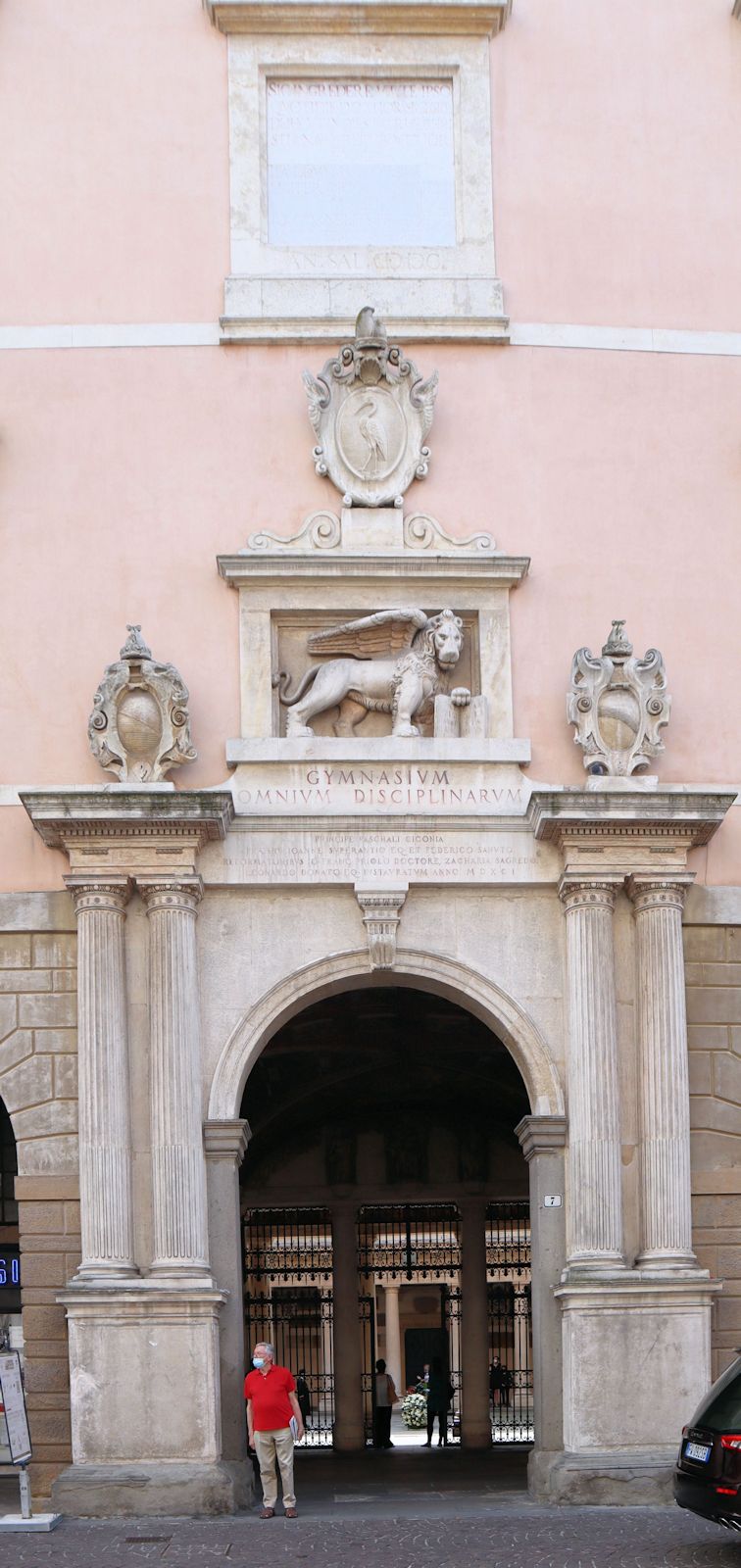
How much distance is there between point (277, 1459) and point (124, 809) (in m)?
5.17

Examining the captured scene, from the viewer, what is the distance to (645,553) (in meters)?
20.9

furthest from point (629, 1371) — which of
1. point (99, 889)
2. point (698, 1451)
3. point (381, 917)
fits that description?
point (99, 889)

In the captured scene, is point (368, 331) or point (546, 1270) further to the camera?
point (368, 331)

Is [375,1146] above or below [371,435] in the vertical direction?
below

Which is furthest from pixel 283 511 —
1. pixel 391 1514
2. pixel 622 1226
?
pixel 391 1514

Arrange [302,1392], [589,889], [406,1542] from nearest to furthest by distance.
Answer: [406,1542] < [589,889] < [302,1392]

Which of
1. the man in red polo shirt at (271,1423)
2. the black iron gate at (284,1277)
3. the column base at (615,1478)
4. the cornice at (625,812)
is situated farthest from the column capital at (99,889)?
the black iron gate at (284,1277)

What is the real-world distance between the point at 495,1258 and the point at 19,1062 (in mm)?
21339

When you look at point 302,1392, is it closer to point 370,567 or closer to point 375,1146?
point 375,1146

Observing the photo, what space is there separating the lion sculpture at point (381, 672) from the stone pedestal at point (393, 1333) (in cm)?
3022

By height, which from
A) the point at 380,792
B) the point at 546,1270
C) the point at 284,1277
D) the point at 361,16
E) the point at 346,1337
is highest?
the point at 361,16

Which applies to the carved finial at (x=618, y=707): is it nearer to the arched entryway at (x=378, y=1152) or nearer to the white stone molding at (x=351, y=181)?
the white stone molding at (x=351, y=181)

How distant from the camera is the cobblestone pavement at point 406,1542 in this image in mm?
15578

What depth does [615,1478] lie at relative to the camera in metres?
18.5
